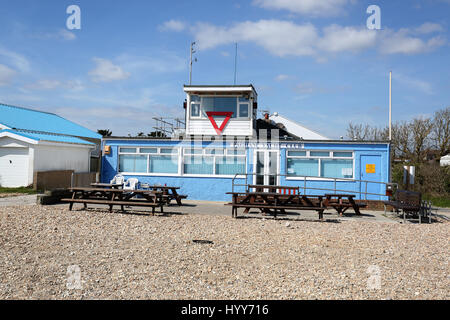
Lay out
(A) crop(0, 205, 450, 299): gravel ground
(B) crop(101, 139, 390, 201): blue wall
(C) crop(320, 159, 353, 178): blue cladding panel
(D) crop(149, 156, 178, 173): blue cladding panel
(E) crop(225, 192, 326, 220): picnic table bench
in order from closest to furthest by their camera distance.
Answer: (A) crop(0, 205, 450, 299): gravel ground < (E) crop(225, 192, 326, 220): picnic table bench < (B) crop(101, 139, 390, 201): blue wall < (C) crop(320, 159, 353, 178): blue cladding panel < (D) crop(149, 156, 178, 173): blue cladding panel

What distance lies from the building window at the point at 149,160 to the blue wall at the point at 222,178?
26 cm

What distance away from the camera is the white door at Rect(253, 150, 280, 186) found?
1563 centimetres

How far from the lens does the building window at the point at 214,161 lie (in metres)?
16.0

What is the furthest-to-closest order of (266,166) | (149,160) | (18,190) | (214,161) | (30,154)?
(30,154)
(149,160)
(18,190)
(214,161)
(266,166)

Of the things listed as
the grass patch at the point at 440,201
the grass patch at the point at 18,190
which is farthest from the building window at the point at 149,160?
the grass patch at the point at 440,201

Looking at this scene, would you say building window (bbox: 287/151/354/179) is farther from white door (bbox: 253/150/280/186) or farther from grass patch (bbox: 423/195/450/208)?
grass patch (bbox: 423/195/450/208)

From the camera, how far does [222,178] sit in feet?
52.3

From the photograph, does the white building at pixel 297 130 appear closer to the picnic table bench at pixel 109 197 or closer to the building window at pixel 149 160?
the building window at pixel 149 160

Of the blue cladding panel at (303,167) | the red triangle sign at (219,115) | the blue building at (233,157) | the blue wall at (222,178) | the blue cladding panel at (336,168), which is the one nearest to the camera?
the blue wall at (222,178)

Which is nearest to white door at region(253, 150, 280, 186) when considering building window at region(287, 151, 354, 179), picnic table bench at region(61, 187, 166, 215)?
building window at region(287, 151, 354, 179)

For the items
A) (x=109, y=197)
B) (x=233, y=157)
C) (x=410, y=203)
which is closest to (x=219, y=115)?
(x=233, y=157)

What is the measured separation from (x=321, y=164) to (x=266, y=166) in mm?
2294

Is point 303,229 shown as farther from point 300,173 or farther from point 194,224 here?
point 300,173

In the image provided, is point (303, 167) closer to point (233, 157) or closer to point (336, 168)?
point (336, 168)
